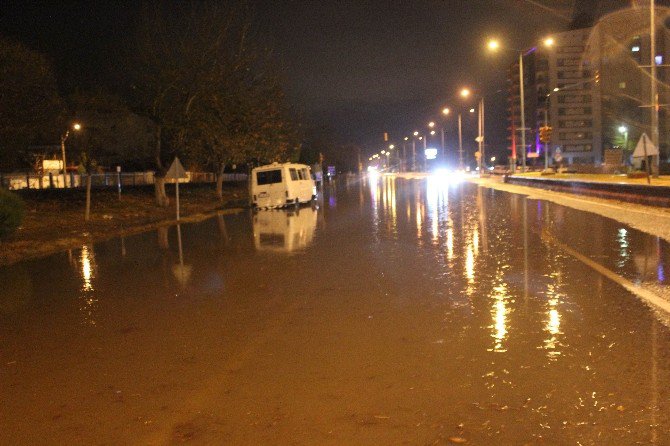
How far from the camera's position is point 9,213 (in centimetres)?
1750

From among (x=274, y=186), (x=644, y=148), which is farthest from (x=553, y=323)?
(x=274, y=186)

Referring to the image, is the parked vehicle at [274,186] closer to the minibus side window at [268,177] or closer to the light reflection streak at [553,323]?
the minibus side window at [268,177]

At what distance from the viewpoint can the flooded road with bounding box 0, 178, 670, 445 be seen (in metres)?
4.95

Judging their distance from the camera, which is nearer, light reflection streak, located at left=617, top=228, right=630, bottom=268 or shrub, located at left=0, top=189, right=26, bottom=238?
light reflection streak, located at left=617, top=228, right=630, bottom=268

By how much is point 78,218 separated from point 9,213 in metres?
8.89

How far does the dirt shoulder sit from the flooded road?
14.4 feet

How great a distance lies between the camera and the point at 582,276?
36.1 feet

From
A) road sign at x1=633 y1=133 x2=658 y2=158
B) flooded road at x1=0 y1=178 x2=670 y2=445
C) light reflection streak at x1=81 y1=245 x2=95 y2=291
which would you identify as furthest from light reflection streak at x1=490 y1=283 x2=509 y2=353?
road sign at x1=633 y1=133 x2=658 y2=158

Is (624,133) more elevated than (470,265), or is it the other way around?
(624,133)

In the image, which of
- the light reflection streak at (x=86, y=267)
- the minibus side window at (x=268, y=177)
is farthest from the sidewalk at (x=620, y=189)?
the light reflection streak at (x=86, y=267)

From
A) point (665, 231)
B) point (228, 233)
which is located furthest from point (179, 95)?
point (665, 231)

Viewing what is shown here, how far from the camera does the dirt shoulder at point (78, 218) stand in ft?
59.8

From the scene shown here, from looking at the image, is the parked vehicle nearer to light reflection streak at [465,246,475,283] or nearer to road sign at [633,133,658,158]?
road sign at [633,133,658,158]

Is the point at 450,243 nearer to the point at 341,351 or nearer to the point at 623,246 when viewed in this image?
the point at 623,246
